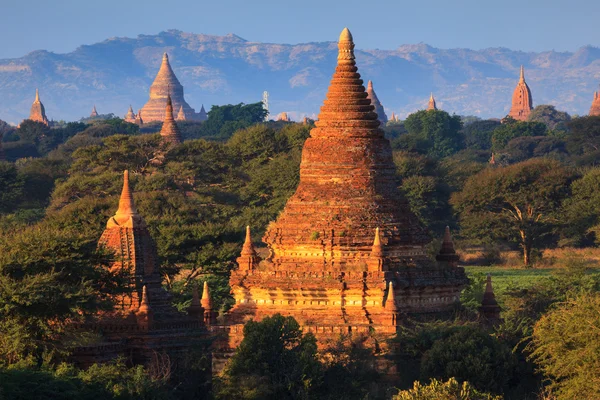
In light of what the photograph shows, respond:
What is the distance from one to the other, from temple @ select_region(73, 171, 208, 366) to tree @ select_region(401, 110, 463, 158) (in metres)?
95.9

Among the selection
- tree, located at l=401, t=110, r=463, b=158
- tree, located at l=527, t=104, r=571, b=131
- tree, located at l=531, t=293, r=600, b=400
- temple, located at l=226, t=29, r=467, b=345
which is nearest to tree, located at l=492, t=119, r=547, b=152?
tree, located at l=401, t=110, r=463, b=158

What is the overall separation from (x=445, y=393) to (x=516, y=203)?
3939 centimetres

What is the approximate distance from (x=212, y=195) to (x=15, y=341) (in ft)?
118

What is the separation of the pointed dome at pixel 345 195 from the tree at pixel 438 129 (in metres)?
92.2

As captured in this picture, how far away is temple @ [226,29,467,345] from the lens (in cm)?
3612

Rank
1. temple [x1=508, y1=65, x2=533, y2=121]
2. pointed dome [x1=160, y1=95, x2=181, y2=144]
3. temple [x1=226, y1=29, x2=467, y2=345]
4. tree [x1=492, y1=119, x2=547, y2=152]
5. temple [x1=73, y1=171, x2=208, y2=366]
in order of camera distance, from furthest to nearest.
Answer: temple [x1=508, y1=65, x2=533, y2=121], tree [x1=492, y1=119, x2=547, y2=152], pointed dome [x1=160, y1=95, x2=181, y2=144], temple [x1=226, y1=29, x2=467, y2=345], temple [x1=73, y1=171, x2=208, y2=366]

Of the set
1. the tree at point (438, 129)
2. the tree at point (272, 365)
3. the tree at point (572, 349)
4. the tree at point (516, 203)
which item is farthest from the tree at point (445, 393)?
the tree at point (438, 129)

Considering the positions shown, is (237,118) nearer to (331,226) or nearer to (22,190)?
(22,190)

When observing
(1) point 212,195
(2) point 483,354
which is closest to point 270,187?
(1) point 212,195

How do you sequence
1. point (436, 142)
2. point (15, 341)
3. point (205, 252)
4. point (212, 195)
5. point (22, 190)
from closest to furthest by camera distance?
1. point (15, 341)
2. point (205, 252)
3. point (212, 195)
4. point (22, 190)
5. point (436, 142)

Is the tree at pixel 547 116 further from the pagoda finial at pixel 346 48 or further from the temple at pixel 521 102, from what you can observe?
the pagoda finial at pixel 346 48

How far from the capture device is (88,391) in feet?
96.9

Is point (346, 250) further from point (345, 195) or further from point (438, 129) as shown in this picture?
point (438, 129)

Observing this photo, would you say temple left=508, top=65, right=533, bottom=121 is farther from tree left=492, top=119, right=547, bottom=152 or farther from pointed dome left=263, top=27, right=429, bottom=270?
pointed dome left=263, top=27, right=429, bottom=270
